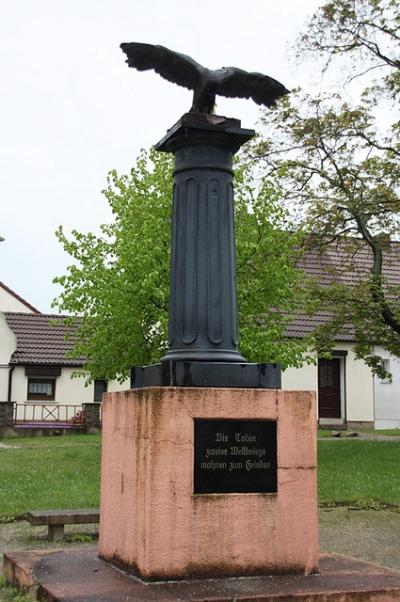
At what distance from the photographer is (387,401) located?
3081 cm

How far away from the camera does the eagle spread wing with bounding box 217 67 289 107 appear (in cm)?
654

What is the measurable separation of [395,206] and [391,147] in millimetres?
1492

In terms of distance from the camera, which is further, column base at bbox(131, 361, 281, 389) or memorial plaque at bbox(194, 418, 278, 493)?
column base at bbox(131, 361, 281, 389)

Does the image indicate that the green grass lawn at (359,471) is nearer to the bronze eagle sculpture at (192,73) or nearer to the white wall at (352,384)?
the bronze eagle sculpture at (192,73)

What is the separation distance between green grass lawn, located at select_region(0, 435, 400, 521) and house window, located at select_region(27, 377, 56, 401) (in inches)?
370

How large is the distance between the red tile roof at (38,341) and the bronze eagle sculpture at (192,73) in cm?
2420

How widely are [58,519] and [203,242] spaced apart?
4.13 m

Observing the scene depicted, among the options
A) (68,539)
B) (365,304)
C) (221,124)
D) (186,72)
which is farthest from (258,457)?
(365,304)

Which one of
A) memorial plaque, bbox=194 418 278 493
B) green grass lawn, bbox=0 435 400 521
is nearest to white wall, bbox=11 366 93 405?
green grass lawn, bbox=0 435 400 521

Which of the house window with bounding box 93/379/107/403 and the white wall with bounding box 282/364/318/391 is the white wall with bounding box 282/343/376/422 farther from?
the house window with bounding box 93/379/107/403

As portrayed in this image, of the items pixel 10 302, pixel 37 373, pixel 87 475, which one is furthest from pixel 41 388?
pixel 87 475

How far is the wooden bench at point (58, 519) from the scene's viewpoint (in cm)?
856

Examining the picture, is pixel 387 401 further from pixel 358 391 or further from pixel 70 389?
pixel 70 389

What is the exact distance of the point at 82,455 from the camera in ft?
60.3
